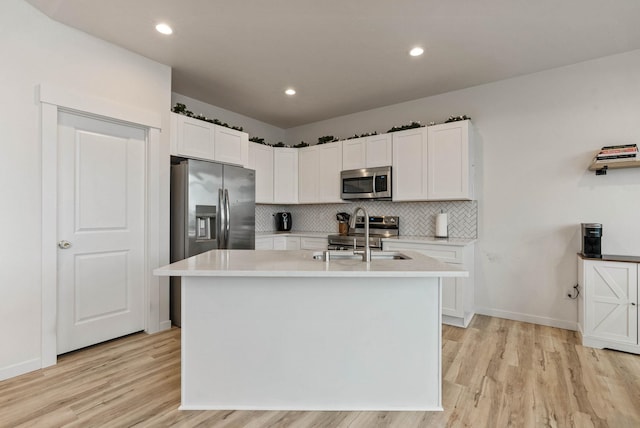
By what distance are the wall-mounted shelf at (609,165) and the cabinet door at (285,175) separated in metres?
3.56

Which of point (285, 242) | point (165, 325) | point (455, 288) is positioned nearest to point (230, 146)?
point (285, 242)

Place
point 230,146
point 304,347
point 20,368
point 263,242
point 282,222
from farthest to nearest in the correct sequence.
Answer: point 282,222 → point 263,242 → point 230,146 → point 20,368 → point 304,347

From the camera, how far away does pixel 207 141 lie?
3584 mm

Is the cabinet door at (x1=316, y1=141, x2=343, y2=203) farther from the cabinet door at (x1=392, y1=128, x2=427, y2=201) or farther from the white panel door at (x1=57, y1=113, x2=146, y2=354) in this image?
the white panel door at (x1=57, y1=113, x2=146, y2=354)

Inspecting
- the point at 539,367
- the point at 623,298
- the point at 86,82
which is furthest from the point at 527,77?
the point at 86,82

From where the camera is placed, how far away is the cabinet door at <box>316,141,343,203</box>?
4531 millimetres

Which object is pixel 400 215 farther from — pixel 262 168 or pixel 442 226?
pixel 262 168

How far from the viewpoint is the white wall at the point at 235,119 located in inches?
159

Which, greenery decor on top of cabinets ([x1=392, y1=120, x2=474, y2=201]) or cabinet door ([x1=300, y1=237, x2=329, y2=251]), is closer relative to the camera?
greenery decor on top of cabinets ([x1=392, y1=120, x2=474, y2=201])

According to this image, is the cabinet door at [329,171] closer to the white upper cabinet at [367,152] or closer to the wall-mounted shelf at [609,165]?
the white upper cabinet at [367,152]

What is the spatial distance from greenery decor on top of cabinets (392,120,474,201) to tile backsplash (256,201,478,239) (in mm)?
291

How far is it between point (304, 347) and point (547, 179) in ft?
10.2

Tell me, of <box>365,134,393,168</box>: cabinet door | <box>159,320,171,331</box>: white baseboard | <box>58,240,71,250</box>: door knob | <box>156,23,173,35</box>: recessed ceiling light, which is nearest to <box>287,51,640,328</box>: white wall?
<box>365,134,393,168</box>: cabinet door

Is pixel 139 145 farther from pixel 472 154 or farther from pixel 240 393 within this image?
pixel 472 154
